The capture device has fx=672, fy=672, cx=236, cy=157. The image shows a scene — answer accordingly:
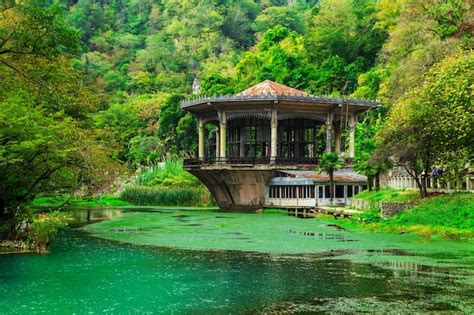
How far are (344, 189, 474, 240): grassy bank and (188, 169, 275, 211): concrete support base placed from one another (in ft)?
52.2

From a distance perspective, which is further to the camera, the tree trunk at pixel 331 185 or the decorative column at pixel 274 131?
the decorative column at pixel 274 131

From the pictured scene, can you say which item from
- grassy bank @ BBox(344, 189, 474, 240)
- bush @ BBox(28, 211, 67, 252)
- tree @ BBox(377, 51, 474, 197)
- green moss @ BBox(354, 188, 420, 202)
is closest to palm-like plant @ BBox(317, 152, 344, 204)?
green moss @ BBox(354, 188, 420, 202)

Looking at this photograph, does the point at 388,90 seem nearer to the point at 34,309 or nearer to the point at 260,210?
the point at 260,210

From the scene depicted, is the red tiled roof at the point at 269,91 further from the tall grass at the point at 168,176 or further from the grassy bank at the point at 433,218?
the grassy bank at the point at 433,218

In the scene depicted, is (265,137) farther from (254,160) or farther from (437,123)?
(437,123)

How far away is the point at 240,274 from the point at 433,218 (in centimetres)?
1500

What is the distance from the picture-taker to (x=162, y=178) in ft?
238

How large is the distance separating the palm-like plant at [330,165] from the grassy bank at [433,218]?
10793 mm

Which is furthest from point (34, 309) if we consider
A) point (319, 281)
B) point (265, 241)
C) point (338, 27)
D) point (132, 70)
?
point (132, 70)

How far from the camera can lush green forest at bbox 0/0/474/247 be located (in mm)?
27188

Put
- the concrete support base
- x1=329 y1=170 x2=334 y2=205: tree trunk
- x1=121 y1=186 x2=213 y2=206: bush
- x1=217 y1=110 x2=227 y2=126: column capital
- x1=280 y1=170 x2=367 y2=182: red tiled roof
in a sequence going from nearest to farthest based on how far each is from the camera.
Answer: x1=329 y1=170 x2=334 y2=205: tree trunk, x1=280 y1=170 x2=367 y2=182: red tiled roof, the concrete support base, x1=217 y1=110 x2=227 y2=126: column capital, x1=121 y1=186 x2=213 y2=206: bush

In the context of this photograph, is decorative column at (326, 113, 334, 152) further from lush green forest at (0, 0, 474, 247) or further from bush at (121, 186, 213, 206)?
bush at (121, 186, 213, 206)

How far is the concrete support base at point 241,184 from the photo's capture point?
52.5 meters

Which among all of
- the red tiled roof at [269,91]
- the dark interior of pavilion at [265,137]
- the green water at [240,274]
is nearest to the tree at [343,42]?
the dark interior of pavilion at [265,137]
